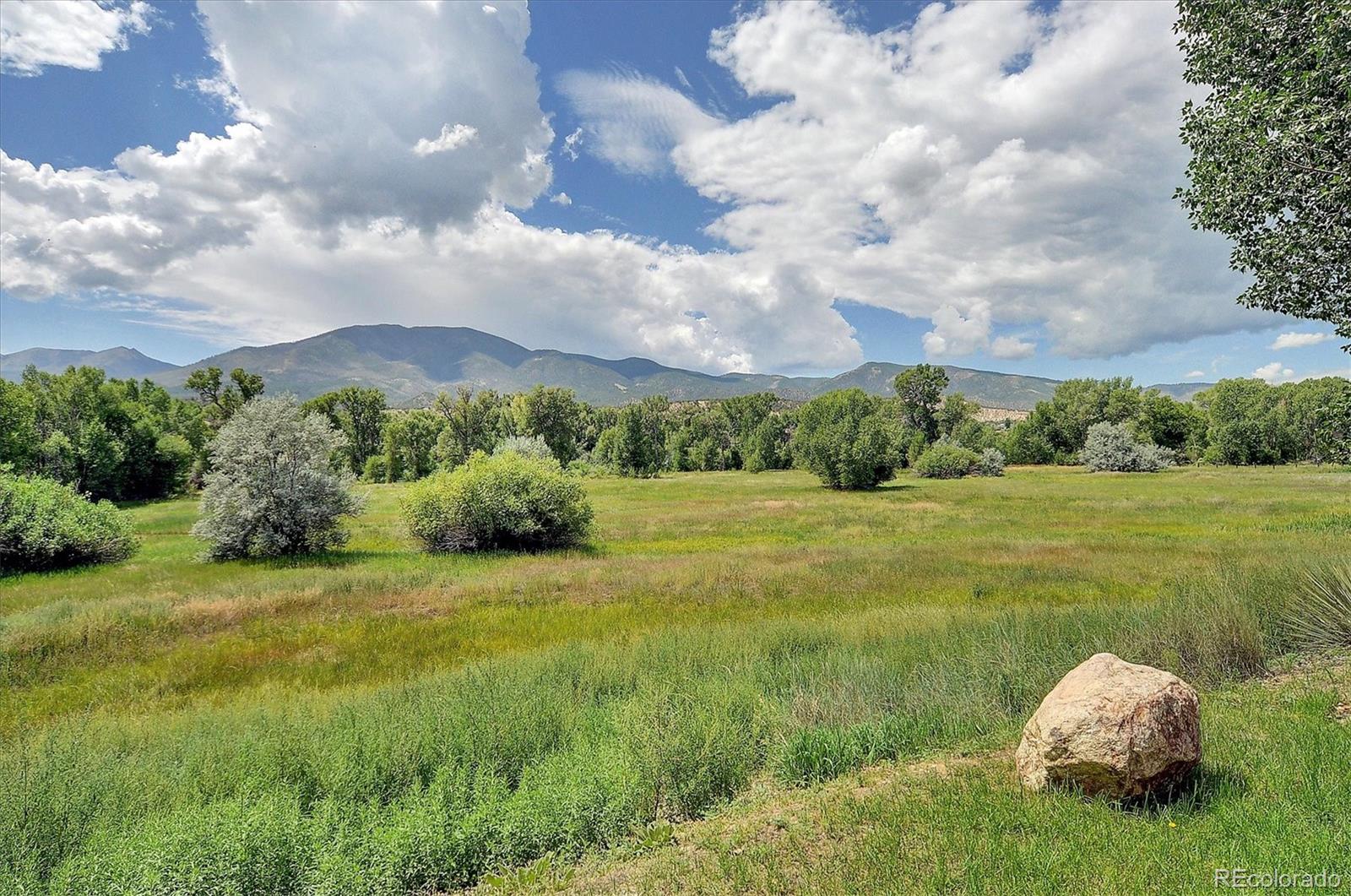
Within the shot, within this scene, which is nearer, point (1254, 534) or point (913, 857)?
point (913, 857)

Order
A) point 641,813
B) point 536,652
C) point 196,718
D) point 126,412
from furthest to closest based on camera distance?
point 126,412 < point 536,652 < point 196,718 < point 641,813

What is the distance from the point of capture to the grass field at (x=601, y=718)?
470 centimetres

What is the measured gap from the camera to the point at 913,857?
442 cm

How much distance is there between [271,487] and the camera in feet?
79.4

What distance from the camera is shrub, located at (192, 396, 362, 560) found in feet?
77.3

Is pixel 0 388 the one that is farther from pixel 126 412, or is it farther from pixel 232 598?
pixel 232 598

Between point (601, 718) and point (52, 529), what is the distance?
27.3 m

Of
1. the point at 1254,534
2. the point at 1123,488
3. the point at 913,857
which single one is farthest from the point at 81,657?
the point at 1123,488

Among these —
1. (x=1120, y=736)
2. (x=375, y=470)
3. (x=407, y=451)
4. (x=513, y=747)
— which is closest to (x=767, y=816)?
(x=1120, y=736)

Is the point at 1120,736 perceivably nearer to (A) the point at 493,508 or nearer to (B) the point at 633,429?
(A) the point at 493,508

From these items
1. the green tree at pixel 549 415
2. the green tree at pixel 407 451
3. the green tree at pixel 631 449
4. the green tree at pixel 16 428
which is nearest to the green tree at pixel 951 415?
the green tree at pixel 631 449

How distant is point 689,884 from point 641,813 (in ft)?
5.07

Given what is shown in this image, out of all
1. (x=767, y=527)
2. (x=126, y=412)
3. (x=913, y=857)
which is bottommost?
(x=767, y=527)

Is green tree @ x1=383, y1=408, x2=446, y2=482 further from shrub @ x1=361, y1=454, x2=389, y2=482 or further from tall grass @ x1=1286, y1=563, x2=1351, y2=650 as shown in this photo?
tall grass @ x1=1286, y1=563, x2=1351, y2=650
